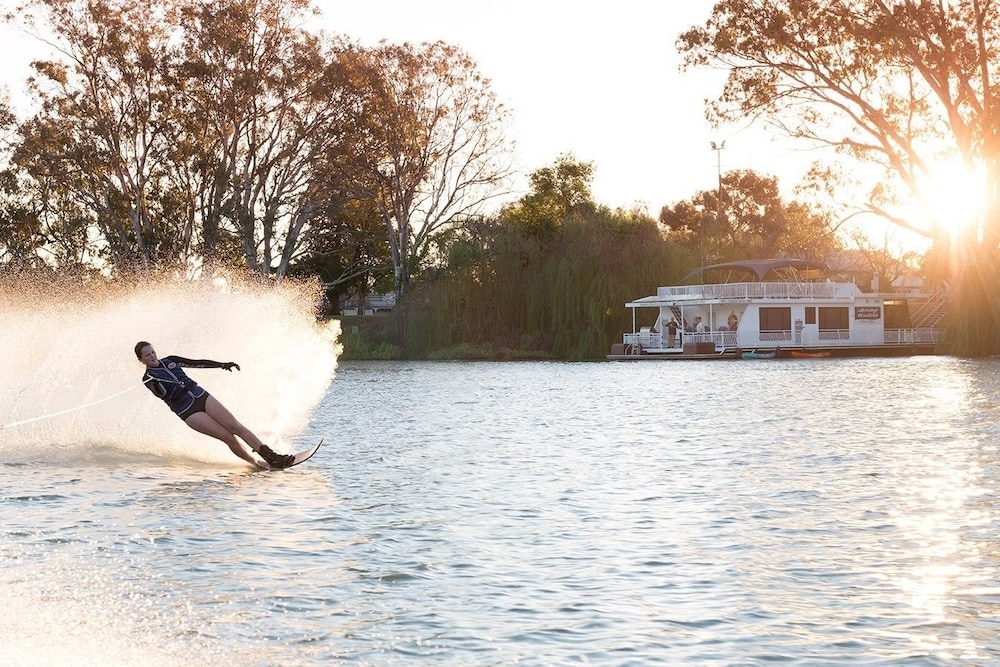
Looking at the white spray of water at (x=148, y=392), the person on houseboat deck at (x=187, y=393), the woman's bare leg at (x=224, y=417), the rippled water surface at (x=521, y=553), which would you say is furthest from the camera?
the white spray of water at (x=148, y=392)

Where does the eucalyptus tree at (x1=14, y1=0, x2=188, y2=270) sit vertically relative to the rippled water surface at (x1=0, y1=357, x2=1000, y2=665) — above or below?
above

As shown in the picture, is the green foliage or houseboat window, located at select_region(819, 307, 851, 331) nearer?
houseboat window, located at select_region(819, 307, 851, 331)

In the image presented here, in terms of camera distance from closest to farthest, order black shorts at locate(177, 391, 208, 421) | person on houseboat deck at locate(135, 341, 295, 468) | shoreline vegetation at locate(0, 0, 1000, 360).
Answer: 1. person on houseboat deck at locate(135, 341, 295, 468)
2. black shorts at locate(177, 391, 208, 421)
3. shoreline vegetation at locate(0, 0, 1000, 360)

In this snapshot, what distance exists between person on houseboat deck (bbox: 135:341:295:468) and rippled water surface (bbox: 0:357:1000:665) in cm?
68

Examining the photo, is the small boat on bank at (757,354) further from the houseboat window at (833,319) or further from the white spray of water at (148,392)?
the white spray of water at (148,392)

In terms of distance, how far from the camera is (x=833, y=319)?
6606cm

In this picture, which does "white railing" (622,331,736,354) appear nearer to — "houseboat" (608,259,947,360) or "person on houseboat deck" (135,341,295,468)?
"houseboat" (608,259,947,360)

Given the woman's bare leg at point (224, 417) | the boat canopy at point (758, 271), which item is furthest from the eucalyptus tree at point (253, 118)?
the woman's bare leg at point (224, 417)

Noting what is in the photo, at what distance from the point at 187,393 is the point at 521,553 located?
246 inches

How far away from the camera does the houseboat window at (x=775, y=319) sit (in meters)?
63.7

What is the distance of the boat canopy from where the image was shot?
6819 centimetres

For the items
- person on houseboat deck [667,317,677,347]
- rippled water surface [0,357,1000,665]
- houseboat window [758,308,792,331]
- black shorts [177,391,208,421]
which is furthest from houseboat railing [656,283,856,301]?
black shorts [177,391,208,421]

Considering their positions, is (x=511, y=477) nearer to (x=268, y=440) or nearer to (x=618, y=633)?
(x=268, y=440)

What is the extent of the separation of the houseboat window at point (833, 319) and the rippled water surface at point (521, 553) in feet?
141
